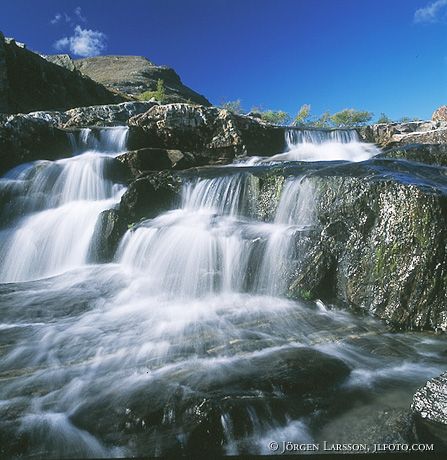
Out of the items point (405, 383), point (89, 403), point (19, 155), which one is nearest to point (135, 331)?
point (89, 403)

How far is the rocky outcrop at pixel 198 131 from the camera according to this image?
16984mm

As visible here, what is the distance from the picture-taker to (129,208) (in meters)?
10.9

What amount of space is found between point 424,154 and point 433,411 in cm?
1081

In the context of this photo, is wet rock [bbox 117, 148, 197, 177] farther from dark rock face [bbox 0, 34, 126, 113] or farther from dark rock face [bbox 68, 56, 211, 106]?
dark rock face [bbox 68, 56, 211, 106]

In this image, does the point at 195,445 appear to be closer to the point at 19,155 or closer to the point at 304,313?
the point at 304,313

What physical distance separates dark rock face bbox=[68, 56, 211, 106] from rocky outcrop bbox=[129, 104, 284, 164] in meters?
42.6

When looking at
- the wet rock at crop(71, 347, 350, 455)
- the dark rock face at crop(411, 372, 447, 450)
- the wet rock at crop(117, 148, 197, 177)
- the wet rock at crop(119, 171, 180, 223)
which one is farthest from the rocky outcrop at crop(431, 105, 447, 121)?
the dark rock face at crop(411, 372, 447, 450)

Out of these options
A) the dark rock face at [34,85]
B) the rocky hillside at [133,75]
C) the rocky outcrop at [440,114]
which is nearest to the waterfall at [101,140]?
the dark rock face at [34,85]

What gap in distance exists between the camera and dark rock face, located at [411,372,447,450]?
3.14 meters

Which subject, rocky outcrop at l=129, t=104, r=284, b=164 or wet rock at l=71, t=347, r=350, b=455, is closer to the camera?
wet rock at l=71, t=347, r=350, b=455

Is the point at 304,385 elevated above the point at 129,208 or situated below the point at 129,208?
below

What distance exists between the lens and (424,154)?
1202 cm

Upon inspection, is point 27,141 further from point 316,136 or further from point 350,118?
point 350,118

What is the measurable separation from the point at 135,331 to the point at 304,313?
3.03 metres
